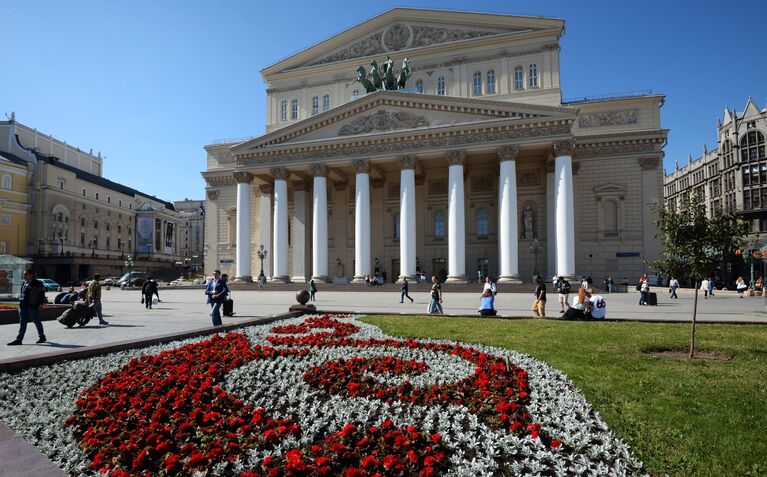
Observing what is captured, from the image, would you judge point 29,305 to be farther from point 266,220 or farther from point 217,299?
point 266,220

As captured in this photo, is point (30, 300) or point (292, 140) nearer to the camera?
point (30, 300)

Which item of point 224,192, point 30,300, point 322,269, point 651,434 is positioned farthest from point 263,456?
point 224,192

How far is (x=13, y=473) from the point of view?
12.5ft

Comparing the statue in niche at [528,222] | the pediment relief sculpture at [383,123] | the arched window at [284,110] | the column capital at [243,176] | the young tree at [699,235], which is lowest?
the young tree at [699,235]

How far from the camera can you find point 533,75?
45.7 metres

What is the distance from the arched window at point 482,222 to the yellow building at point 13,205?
210 ft

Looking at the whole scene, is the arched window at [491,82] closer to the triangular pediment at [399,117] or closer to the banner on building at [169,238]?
the triangular pediment at [399,117]

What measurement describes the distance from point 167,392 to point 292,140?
128 ft

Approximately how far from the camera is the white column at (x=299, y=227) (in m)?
46.4

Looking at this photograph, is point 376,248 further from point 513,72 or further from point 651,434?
point 651,434

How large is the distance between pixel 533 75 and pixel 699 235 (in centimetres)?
3973

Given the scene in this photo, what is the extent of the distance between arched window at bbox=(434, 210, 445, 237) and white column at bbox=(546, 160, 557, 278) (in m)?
10.0

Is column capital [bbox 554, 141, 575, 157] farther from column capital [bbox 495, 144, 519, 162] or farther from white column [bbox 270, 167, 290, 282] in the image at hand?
white column [bbox 270, 167, 290, 282]

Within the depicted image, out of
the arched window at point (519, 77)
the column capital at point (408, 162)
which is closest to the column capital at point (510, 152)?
the column capital at point (408, 162)
